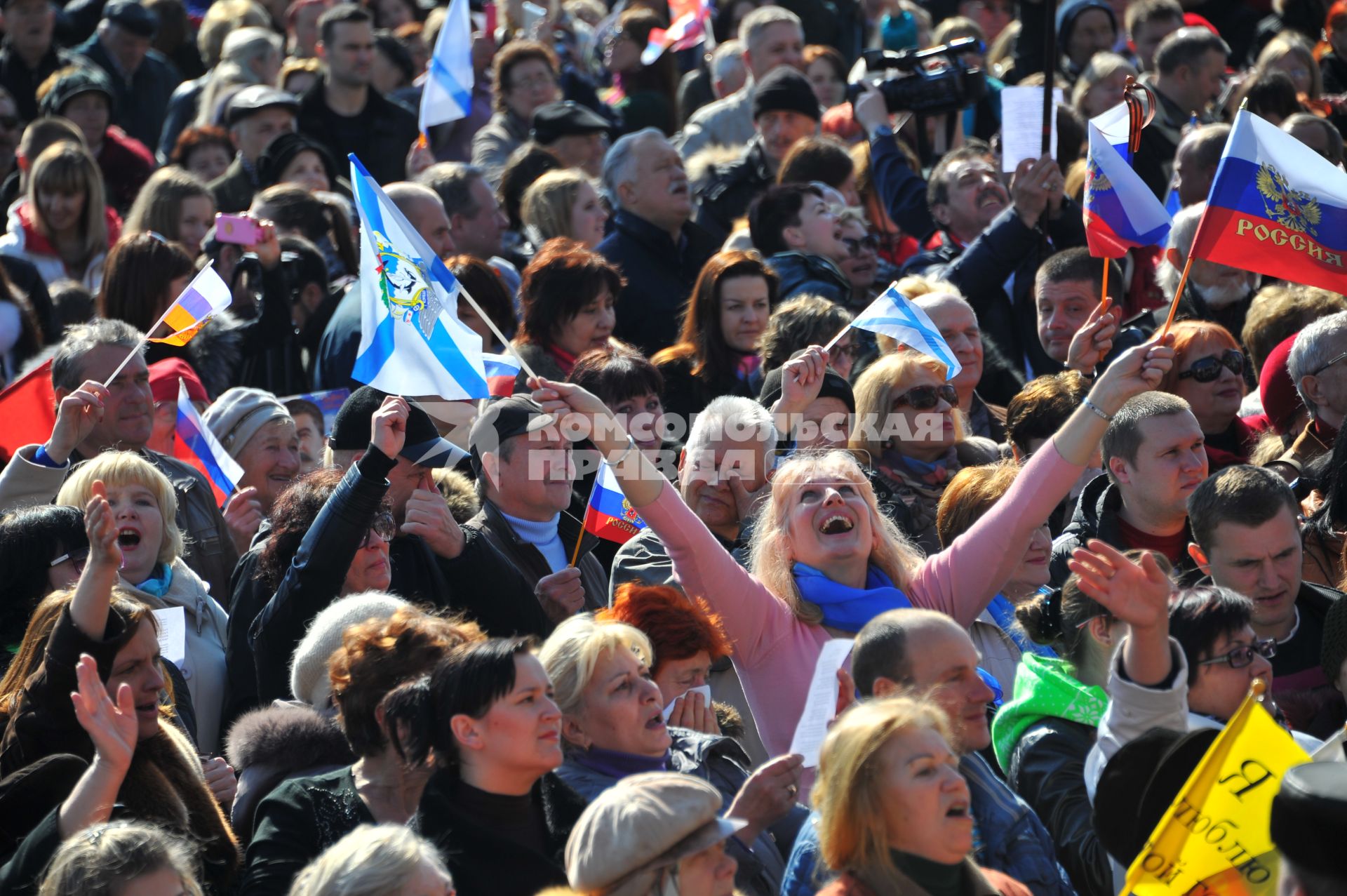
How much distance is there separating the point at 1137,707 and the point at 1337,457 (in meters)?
2.17

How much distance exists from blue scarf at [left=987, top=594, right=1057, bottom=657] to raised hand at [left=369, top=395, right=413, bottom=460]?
5.73ft

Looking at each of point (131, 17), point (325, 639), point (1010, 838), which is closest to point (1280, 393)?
point (1010, 838)

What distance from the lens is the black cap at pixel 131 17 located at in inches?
467

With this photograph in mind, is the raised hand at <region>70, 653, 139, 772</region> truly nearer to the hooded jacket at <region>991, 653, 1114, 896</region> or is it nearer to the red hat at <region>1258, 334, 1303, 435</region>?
the hooded jacket at <region>991, 653, 1114, 896</region>

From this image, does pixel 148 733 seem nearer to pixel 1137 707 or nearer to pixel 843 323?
pixel 1137 707

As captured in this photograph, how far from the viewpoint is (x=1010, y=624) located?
17.6ft

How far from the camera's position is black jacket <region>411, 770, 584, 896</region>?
3762mm

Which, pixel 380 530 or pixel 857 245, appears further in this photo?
pixel 857 245

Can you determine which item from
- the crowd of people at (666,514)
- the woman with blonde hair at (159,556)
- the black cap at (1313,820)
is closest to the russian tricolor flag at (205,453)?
the crowd of people at (666,514)

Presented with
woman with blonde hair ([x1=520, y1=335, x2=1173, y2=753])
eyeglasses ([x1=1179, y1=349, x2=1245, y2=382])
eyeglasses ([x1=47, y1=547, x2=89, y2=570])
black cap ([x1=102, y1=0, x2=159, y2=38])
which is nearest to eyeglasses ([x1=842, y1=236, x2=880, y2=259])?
eyeglasses ([x1=1179, y1=349, x2=1245, y2=382])

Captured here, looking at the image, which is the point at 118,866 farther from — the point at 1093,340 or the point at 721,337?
the point at 721,337

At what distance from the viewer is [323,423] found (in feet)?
23.0

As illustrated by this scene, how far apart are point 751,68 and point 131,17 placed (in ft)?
14.0

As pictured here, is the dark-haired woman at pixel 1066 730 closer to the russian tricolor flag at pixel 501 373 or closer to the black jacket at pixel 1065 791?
the black jacket at pixel 1065 791
